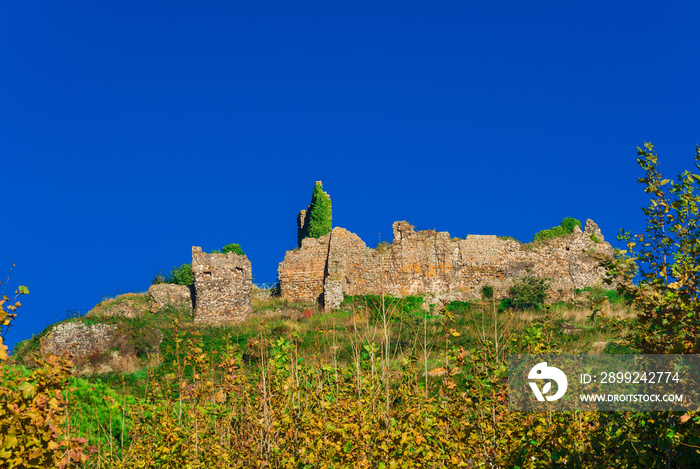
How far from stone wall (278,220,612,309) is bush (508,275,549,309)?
610mm

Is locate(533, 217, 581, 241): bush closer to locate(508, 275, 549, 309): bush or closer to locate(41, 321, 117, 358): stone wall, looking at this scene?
locate(508, 275, 549, 309): bush

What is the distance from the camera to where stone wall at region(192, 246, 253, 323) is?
2616 centimetres

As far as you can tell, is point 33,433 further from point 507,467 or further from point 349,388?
point 507,467


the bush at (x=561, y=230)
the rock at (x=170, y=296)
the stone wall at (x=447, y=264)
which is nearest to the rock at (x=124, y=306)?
the rock at (x=170, y=296)

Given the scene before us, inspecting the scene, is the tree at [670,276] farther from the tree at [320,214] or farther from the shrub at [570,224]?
the tree at [320,214]

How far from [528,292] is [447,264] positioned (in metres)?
3.73

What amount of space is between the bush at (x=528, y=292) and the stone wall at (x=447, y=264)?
24.0 inches

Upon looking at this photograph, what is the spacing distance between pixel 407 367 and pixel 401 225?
861 inches

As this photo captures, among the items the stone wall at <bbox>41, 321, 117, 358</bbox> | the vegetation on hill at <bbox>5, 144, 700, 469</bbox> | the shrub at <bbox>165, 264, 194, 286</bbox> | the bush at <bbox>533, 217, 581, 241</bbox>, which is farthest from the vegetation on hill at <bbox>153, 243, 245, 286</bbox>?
the vegetation on hill at <bbox>5, 144, 700, 469</bbox>

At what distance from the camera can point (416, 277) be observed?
26625 millimetres

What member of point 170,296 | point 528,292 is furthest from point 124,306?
point 528,292

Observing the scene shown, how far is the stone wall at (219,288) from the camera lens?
26156mm

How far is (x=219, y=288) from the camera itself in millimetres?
26406

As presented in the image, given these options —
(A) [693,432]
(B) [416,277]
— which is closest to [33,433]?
(A) [693,432]
